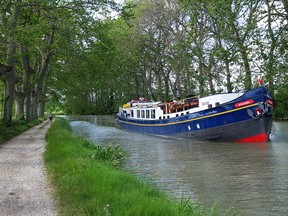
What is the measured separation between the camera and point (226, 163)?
15453 mm

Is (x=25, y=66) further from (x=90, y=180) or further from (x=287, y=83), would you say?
(x=90, y=180)

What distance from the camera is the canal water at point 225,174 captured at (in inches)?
365

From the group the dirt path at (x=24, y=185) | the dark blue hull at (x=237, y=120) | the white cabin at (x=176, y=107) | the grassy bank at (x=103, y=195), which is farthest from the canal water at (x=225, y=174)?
the white cabin at (x=176, y=107)

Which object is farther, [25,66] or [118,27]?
[118,27]

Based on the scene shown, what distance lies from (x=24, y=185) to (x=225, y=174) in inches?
267

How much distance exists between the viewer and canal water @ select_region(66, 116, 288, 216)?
30.5 ft

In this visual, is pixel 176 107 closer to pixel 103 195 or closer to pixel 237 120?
pixel 237 120

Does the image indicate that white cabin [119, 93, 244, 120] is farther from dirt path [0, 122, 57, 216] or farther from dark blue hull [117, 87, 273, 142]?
dirt path [0, 122, 57, 216]

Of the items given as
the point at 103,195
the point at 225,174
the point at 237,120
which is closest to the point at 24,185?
the point at 103,195

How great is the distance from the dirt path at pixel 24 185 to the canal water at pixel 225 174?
11.0ft

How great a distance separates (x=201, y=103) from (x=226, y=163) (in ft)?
34.5

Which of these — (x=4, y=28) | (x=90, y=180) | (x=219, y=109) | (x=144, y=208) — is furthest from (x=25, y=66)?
(x=144, y=208)

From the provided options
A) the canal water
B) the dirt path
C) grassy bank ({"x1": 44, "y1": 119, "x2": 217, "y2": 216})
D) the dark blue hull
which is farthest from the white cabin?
grassy bank ({"x1": 44, "y1": 119, "x2": 217, "y2": 216})

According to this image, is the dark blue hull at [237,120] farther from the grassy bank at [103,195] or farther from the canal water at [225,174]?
the grassy bank at [103,195]
